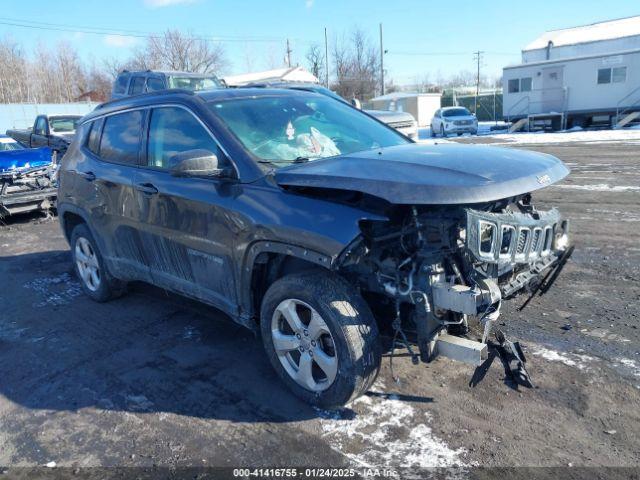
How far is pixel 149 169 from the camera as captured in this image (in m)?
4.32

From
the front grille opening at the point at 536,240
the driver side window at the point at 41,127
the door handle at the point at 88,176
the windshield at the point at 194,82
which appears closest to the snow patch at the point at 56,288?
the door handle at the point at 88,176

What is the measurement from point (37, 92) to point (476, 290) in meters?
72.1

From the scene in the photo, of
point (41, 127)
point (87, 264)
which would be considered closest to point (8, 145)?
point (41, 127)

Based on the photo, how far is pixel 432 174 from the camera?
301 cm

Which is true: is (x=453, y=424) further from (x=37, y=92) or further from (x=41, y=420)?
(x=37, y=92)

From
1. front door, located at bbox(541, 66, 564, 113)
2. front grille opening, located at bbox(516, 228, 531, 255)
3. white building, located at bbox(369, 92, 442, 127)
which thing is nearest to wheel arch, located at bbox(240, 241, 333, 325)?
front grille opening, located at bbox(516, 228, 531, 255)

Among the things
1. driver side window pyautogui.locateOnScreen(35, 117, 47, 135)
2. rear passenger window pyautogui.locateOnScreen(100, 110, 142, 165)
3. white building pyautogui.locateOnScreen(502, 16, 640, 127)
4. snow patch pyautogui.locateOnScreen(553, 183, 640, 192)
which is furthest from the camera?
white building pyautogui.locateOnScreen(502, 16, 640, 127)

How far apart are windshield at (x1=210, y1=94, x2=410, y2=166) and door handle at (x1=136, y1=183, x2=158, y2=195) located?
81 centimetres

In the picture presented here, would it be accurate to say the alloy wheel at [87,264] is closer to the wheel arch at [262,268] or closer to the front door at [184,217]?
the front door at [184,217]

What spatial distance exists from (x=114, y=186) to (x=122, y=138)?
44cm

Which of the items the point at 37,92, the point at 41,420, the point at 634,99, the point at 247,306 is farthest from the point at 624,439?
the point at 37,92

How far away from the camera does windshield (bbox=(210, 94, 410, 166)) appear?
377cm

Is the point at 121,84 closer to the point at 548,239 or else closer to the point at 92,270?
the point at 92,270

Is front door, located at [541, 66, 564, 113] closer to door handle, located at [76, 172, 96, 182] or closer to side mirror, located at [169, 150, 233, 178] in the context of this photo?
door handle, located at [76, 172, 96, 182]
